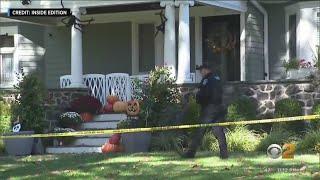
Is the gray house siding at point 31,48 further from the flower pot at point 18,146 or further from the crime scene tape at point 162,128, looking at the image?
the crime scene tape at point 162,128

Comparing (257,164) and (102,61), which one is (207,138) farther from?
(102,61)

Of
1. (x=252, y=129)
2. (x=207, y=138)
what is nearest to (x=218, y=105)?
(x=207, y=138)

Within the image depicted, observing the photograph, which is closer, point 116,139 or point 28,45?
point 116,139

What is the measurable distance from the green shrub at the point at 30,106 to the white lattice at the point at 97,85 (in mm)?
2516

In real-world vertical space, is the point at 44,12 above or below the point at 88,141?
above

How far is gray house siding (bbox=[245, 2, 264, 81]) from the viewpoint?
18.0 m

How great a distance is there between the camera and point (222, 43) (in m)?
18.5

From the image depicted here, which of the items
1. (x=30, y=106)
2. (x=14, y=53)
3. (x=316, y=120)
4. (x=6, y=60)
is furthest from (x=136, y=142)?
(x=6, y=60)

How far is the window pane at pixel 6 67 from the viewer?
65.9 feet

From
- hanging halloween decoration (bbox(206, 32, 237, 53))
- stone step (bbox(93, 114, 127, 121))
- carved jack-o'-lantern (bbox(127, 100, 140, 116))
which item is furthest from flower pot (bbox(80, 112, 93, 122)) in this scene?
hanging halloween decoration (bbox(206, 32, 237, 53))

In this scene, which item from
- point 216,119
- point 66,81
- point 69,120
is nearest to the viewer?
point 216,119

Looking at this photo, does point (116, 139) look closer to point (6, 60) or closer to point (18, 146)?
point (18, 146)

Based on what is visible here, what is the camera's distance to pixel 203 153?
40.0ft

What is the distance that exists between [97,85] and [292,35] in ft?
18.6
